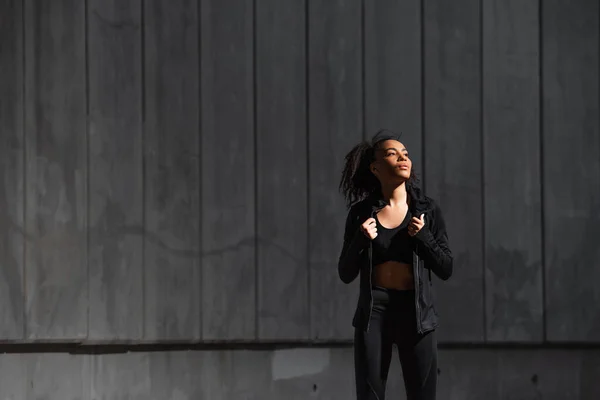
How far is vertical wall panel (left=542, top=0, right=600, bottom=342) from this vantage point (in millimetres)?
4574

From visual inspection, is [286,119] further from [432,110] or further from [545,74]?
[545,74]

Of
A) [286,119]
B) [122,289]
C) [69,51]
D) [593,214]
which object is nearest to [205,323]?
[122,289]

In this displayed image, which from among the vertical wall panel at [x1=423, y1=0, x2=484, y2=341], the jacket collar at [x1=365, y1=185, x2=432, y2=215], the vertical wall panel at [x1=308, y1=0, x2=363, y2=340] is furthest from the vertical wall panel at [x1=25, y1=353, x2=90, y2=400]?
the jacket collar at [x1=365, y1=185, x2=432, y2=215]

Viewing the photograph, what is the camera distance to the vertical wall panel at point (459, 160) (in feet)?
15.1

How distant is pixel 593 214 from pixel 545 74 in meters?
0.70

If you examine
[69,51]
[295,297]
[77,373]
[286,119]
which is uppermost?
[69,51]

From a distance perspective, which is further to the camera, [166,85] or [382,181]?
[166,85]

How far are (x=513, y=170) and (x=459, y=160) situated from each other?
26 centimetres

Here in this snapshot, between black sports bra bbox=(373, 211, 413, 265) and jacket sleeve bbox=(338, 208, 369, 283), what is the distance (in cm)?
5

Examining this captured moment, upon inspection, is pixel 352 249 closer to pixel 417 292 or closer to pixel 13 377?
pixel 417 292

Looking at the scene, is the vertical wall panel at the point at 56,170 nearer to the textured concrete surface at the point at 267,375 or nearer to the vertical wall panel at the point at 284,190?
the textured concrete surface at the point at 267,375

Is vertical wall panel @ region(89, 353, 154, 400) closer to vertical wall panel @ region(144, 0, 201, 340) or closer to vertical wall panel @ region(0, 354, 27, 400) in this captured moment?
vertical wall panel @ region(144, 0, 201, 340)

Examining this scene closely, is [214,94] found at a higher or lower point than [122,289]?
higher

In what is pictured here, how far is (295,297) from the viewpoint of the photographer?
4.64 metres
